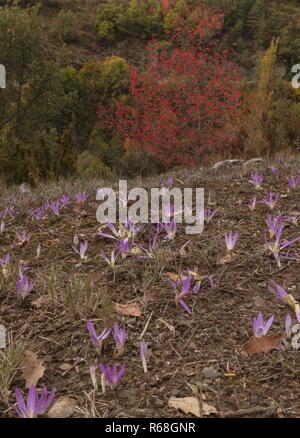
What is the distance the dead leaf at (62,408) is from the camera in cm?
100

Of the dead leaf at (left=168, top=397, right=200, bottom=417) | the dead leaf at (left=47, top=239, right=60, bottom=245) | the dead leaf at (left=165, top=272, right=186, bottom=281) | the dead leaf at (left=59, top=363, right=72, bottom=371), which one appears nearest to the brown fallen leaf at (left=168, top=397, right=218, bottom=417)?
the dead leaf at (left=168, top=397, right=200, bottom=417)

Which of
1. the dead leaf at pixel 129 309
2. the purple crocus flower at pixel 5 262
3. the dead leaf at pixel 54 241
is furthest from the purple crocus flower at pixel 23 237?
the dead leaf at pixel 129 309

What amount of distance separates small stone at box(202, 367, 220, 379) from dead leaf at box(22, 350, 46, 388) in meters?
0.50

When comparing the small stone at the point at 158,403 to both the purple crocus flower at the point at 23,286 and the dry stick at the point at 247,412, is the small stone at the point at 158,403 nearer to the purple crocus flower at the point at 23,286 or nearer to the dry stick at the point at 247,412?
the dry stick at the point at 247,412

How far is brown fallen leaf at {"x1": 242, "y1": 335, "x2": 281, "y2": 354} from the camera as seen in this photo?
121cm

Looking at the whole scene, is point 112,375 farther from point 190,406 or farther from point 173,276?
point 173,276

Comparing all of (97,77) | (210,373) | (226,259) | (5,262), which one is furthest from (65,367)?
(97,77)

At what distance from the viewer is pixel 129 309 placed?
1447 millimetres

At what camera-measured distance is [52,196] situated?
3.25 m

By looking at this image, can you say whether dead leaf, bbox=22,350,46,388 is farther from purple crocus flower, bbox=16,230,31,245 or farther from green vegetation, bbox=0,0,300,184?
green vegetation, bbox=0,0,300,184

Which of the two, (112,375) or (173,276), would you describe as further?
(173,276)

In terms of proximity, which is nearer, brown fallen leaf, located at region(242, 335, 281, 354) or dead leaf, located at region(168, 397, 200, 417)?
dead leaf, located at region(168, 397, 200, 417)

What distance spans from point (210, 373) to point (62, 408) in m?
0.44

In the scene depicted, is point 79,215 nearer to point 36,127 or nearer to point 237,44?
point 36,127
